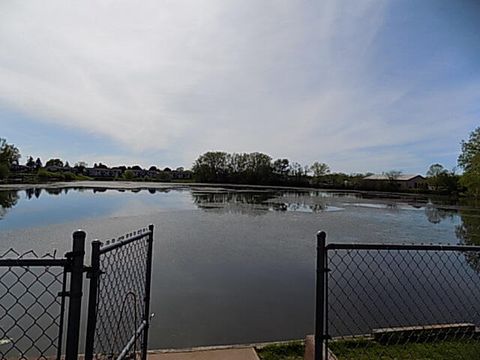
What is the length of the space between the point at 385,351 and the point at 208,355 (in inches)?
62.2

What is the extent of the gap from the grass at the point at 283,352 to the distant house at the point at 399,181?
60659 mm

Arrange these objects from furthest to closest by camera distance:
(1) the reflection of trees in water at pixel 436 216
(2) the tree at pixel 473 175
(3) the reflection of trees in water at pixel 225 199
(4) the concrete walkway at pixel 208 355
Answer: (2) the tree at pixel 473 175 < (3) the reflection of trees in water at pixel 225 199 < (1) the reflection of trees in water at pixel 436 216 < (4) the concrete walkway at pixel 208 355

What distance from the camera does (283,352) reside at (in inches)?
123

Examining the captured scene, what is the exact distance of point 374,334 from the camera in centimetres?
335

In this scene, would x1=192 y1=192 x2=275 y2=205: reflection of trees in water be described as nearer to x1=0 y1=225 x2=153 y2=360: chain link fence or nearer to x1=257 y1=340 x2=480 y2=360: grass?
x1=0 y1=225 x2=153 y2=360: chain link fence

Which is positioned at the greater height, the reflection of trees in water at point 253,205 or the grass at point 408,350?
the reflection of trees in water at point 253,205

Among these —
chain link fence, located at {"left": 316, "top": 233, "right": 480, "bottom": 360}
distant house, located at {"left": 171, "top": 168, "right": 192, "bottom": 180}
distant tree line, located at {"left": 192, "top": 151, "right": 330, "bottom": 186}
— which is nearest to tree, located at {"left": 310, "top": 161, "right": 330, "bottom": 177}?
distant tree line, located at {"left": 192, "top": 151, "right": 330, "bottom": 186}

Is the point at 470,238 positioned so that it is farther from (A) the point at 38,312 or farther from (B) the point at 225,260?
(A) the point at 38,312

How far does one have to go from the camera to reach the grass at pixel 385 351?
296 centimetres

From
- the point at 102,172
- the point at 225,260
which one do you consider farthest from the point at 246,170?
the point at 225,260

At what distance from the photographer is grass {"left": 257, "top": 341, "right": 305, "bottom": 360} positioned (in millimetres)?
3018

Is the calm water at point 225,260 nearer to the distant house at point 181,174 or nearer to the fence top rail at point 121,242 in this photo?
the fence top rail at point 121,242

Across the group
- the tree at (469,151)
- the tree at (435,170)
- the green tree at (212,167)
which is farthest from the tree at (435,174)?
the green tree at (212,167)

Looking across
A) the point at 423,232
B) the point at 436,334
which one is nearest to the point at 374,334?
the point at 436,334
